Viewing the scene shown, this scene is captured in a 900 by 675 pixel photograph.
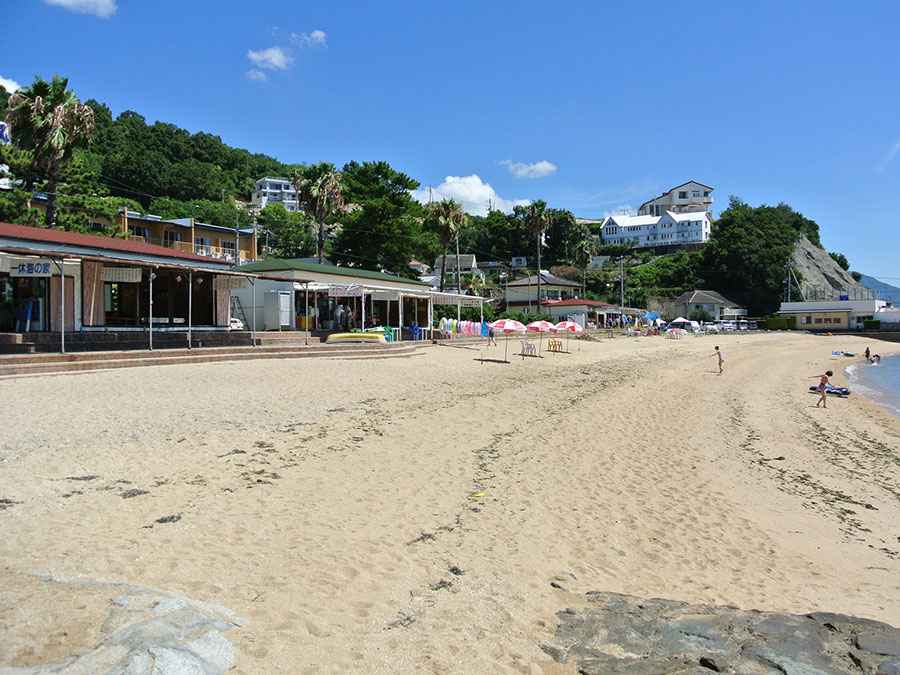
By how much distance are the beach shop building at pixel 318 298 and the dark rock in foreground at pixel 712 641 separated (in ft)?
65.9

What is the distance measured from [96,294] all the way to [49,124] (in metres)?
10.9

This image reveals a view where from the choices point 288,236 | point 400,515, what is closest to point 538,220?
point 288,236

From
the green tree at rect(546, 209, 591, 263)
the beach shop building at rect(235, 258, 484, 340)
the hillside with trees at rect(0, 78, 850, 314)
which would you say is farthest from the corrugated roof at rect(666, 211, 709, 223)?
the beach shop building at rect(235, 258, 484, 340)

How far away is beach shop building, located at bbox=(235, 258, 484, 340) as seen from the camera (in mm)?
26547

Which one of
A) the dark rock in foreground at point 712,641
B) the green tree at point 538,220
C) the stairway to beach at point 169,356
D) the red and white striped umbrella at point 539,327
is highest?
the green tree at point 538,220

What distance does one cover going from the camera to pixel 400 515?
21.6 feet

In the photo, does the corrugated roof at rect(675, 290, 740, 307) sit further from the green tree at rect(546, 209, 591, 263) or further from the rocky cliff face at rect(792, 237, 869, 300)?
the green tree at rect(546, 209, 591, 263)

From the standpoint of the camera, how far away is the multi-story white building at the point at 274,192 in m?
136

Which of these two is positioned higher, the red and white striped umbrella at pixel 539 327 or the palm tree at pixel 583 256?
the palm tree at pixel 583 256

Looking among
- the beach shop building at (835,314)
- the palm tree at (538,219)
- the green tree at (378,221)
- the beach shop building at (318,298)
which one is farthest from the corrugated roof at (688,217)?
the beach shop building at (318,298)

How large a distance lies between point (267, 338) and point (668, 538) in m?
18.1

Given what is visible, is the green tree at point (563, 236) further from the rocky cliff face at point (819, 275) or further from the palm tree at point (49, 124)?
the palm tree at point (49, 124)

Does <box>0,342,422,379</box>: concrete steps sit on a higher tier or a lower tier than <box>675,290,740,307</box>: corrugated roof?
lower

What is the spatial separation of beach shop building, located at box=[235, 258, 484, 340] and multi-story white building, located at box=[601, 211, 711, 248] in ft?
325
